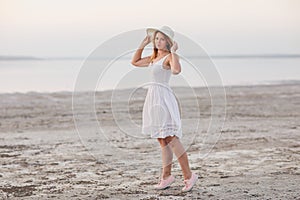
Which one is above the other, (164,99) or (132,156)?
(132,156)

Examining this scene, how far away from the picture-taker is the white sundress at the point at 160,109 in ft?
21.3

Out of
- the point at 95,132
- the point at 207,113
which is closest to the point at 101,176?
the point at 95,132

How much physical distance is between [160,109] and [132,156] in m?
2.75

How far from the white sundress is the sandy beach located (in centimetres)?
74

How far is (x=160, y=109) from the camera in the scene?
6.48 meters

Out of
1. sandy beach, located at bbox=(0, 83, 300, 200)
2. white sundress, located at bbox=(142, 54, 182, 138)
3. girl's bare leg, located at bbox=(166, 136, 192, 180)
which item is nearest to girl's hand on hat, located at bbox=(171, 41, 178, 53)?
white sundress, located at bbox=(142, 54, 182, 138)

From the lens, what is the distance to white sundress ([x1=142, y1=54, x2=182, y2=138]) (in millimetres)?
6484

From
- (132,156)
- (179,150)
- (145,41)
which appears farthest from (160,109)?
(132,156)

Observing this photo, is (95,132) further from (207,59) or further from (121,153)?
(207,59)

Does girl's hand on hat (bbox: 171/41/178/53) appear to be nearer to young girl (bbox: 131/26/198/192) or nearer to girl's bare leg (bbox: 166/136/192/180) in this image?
young girl (bbox: 131/26/198/192)

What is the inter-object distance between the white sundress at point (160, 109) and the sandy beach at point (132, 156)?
2.42ft

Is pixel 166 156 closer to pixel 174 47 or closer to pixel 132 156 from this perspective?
pixel 174 47

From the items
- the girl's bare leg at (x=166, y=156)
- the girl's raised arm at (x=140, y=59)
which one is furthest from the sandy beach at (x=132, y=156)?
the girl's raised arm at (x=140, y=59)

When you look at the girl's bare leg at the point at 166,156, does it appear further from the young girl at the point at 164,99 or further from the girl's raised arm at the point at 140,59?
the girl's raised arm at the point at 140,59
